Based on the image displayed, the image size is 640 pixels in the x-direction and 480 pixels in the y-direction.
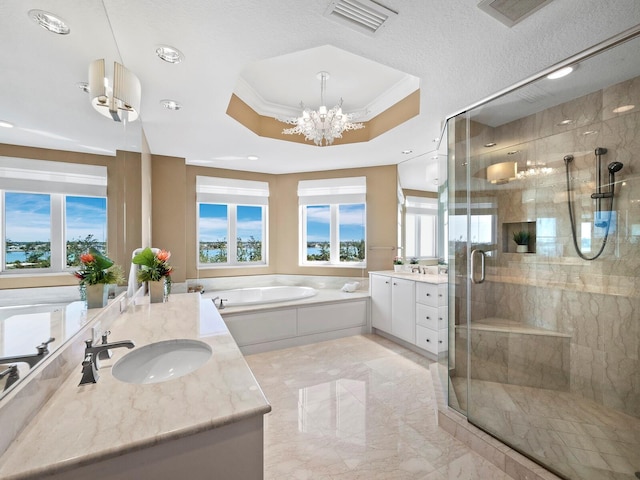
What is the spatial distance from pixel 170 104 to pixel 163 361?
6.55 ft

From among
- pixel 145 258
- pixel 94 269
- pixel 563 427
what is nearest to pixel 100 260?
pixel 94 269

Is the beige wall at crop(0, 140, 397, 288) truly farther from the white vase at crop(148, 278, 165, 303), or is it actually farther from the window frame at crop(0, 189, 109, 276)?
the window frame at crop(0, 189, 109, 276)

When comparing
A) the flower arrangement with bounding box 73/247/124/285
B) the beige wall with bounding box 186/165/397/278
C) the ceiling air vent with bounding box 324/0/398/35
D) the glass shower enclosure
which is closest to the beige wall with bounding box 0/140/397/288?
the beige wall with bounding box 186/165/397/278

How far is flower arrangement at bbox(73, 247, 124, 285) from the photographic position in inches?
50.1

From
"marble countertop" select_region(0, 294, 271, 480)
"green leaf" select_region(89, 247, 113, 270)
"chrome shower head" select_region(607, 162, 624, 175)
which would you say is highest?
"chrome shower head" select_region(607, 162, 624, 175)

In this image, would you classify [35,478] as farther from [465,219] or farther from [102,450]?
[465,219]

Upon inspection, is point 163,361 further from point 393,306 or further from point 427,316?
point 393,306

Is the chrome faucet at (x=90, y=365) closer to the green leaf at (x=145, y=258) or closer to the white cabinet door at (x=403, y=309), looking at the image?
the green leaf at (x=145, y=258)

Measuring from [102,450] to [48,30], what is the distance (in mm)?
1515

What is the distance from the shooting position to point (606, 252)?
1977 millimetres

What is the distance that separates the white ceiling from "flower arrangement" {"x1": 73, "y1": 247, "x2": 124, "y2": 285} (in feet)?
1.57

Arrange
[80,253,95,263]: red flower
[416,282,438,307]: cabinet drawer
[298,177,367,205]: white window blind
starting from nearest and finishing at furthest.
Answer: [80,253,95,263]: red flower, [416,282,438,307]: cabinet drawer, [298,177,367,205]: white window blind

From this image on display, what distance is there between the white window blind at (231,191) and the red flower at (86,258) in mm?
3044

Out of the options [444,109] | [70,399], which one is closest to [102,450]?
[70,399]
